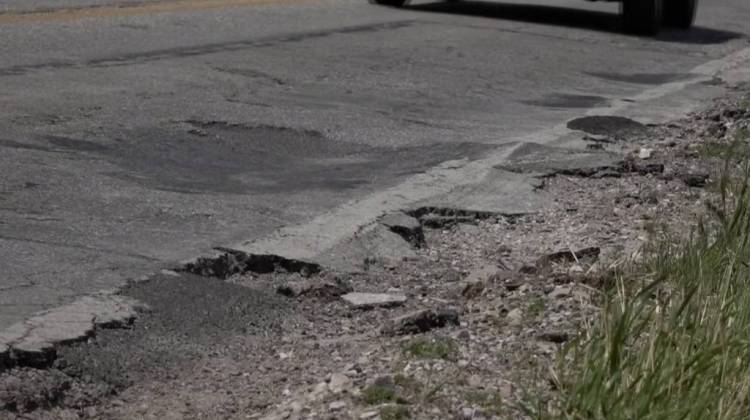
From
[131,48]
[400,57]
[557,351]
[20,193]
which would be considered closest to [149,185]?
[20,193]

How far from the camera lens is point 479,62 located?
10422mm

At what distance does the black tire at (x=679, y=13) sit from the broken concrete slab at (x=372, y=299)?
36.5ft

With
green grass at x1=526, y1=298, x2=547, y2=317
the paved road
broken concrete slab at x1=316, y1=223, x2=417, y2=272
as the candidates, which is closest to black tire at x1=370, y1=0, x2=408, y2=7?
the paved road

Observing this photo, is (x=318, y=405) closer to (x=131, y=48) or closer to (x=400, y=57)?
(x=131, y=48)

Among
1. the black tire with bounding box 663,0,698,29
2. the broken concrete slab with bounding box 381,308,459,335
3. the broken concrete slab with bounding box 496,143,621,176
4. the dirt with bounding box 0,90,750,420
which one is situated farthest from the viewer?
the black tire with bounding box 663,0,698,29

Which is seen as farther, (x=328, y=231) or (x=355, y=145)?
(x=355, y=145)

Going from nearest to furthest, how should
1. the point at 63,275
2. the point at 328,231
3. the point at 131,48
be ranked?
the point at 63,275 → the point at 328,231 → the point at 131,48

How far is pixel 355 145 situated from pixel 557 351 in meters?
3.55

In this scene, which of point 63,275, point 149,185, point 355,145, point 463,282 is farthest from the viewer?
point 355,145

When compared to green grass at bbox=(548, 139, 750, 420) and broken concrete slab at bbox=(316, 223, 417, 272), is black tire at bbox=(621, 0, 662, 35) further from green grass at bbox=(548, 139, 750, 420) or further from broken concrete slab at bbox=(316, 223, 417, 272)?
green grass at bbox=(548, 139, 750, 420)

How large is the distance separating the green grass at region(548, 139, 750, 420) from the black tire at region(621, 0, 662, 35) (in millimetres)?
9981

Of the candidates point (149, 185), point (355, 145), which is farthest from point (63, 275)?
point (355, 145)

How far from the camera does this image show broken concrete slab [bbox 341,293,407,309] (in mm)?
4387

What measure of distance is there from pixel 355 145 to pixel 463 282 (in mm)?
2350
